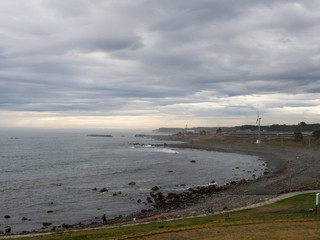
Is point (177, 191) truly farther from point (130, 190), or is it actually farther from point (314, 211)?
point (314, 211)

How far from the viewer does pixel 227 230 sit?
1931 centimetres

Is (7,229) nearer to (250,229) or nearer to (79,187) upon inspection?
(79,187)

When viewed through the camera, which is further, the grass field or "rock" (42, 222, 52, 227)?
"rock" (42, 222, 52, 227)

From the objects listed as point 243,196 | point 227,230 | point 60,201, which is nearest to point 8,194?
point 60,201

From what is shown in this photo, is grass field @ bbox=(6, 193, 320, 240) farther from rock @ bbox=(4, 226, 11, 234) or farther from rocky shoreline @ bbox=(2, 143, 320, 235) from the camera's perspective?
rock @ bbox=(4, 226, 11, 234)

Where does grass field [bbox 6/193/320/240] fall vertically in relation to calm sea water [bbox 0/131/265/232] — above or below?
above

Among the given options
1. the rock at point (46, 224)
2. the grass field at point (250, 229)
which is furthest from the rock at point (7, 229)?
the grass field at point (250, 229)

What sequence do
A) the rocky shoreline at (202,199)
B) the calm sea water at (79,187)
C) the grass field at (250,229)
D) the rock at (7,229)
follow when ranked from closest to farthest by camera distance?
the grass field at (250,229)
the rock at (7,229)
the rocky shoreline at (202,199)
the calm sea water at (79,187)

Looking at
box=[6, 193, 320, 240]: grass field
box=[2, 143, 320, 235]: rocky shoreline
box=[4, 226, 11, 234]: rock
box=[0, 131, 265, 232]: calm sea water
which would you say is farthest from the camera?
box=[0, 131, 265, 232]: calm sea water

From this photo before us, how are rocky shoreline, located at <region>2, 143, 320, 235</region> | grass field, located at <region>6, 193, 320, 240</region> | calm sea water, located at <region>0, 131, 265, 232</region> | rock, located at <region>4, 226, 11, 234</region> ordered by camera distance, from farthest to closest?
calm sea water, located at <region>0, 131, 265, 232</region> < rocky shoreline, located at <region>2, 143, 320, 235</region> < rock, located at <region>4, 226, 11, 234</region> < grass field, located at <region>6, 193, 320, 240</region>

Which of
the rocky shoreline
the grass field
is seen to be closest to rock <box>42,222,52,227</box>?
the rocky shoreline

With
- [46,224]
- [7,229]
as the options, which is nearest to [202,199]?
[46,224]

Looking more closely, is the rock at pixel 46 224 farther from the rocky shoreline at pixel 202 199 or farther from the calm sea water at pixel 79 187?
the calm sea water at pixel 79 187

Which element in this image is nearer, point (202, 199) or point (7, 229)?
point (7, 229)
